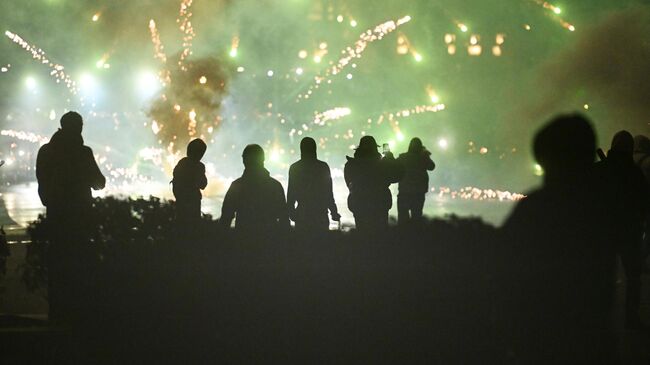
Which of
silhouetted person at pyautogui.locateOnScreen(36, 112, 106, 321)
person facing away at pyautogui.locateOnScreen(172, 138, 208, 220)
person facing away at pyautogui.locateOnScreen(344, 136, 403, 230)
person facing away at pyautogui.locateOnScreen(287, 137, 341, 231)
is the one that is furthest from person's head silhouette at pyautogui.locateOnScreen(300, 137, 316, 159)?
silhouetted person at pyautogui.locateOnScreen(36, 112, 106, 321)

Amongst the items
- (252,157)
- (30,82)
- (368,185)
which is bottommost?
(368,185)

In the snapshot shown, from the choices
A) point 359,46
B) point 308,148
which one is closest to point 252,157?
point 308,148

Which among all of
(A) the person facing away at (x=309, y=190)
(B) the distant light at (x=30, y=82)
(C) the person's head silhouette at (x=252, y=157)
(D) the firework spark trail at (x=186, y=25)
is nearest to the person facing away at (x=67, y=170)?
(C) the person's head silhouette at (x=252, y=157)

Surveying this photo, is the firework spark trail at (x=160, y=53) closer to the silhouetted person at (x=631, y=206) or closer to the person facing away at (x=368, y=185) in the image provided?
the person facing away at (x=368, y=185)

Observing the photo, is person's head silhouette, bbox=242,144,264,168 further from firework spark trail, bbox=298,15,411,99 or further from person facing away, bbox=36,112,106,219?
firework spark trail, bbox=298,15,411,99

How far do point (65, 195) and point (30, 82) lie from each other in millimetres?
46209

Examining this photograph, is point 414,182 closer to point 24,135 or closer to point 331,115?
point 331,115

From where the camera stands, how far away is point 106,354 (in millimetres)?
4859

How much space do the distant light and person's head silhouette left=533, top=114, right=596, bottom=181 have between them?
49.0 m

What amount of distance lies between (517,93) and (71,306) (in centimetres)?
2789

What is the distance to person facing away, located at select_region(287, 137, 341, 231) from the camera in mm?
7398

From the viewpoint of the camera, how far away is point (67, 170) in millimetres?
6371

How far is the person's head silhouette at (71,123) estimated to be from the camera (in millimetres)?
6359

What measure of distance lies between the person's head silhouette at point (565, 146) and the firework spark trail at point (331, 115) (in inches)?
1681
